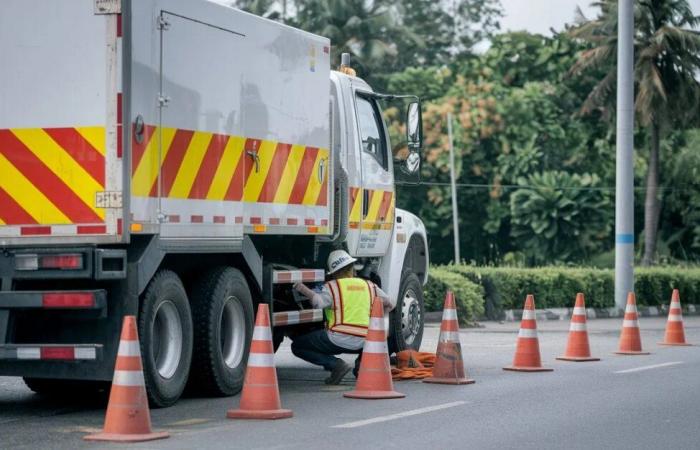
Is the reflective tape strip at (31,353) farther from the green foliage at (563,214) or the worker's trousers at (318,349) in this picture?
the green foliage at (563,214)

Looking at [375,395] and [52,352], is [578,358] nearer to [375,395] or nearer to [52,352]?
[375,395]

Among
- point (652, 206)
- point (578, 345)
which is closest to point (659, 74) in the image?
point (652, 206)

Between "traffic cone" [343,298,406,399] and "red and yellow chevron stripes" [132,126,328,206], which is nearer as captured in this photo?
"red and yellow chevron stripes" [132,126,328,206]

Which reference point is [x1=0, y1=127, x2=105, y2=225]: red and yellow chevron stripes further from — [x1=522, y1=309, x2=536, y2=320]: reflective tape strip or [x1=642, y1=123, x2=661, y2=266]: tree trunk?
[x1=642, y1=123, x2=661, y2=266]: tree trunk

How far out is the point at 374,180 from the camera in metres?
15.3

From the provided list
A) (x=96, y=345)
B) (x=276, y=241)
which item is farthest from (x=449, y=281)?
(x=96, y=345)

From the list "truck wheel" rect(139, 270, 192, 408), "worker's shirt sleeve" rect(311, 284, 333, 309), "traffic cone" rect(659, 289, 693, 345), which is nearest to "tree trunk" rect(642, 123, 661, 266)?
"traffic cone" rect(659, 289, 693, 345)

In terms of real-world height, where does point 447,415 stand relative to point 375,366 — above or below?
below

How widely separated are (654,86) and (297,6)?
1685 cm

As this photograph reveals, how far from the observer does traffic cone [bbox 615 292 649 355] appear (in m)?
17.1

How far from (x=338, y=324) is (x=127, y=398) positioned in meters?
4.17

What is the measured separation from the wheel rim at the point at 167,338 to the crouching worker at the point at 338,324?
204 cm

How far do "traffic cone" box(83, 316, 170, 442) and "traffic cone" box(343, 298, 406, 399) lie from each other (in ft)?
9.56

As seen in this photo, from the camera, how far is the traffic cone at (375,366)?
11.6 meters
